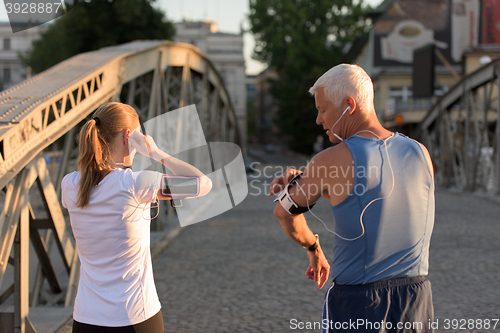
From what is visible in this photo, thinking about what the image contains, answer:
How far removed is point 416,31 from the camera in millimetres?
45000

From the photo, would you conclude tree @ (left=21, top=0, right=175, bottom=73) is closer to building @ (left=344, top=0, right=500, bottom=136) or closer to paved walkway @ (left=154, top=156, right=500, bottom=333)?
paved walkway @ (left=154, top=156, right=500, bottom=333)

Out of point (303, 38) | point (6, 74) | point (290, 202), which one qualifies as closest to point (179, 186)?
point (290, 202)

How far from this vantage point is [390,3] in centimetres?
4675

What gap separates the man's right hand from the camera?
227 centimetres

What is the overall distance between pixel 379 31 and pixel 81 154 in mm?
45430

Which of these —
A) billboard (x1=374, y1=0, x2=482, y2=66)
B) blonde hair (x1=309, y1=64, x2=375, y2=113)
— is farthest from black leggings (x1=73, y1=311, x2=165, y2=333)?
billboard (x1=374, y1=0, x2=482, y2=66)

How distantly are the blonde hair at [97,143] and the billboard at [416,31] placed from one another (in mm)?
44764

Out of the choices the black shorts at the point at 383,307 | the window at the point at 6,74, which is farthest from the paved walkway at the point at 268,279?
the window at the point at 6,74

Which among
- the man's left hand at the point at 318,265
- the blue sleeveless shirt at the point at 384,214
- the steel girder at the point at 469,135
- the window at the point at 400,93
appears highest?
the blue sleeveless shirt at the point at 384,214

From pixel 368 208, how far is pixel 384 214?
0.07 m

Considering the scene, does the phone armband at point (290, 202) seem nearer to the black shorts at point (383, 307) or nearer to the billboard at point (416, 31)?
the black shorts at point (383, 307)

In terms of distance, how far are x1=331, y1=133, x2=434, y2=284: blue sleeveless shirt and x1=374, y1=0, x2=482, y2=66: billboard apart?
4476 centimetres

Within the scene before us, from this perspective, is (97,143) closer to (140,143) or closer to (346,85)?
(140,143)

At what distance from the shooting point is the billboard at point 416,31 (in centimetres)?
4462
